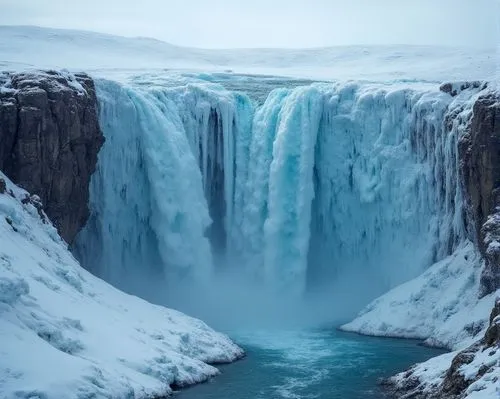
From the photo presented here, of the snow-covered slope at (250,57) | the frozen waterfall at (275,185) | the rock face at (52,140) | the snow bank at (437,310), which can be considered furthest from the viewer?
the snow-covered slope at (250,57)

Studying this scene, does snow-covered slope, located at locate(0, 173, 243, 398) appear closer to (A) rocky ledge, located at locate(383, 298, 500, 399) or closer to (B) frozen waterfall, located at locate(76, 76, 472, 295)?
(A) rocky ledge, located at locate(383, 298, 500, 399)

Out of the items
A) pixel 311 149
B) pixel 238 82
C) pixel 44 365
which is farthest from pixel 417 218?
pixel 44 365

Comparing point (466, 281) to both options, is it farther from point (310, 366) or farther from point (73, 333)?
point (73, 333)

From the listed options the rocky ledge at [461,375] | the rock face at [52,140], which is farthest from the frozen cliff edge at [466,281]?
the rock face at [52,140]

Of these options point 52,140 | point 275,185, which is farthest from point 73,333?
point 275,185

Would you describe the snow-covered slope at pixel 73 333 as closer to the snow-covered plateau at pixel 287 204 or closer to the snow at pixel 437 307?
the snow-covered plateau at pixel 287 204

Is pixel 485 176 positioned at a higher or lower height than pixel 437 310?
higher
